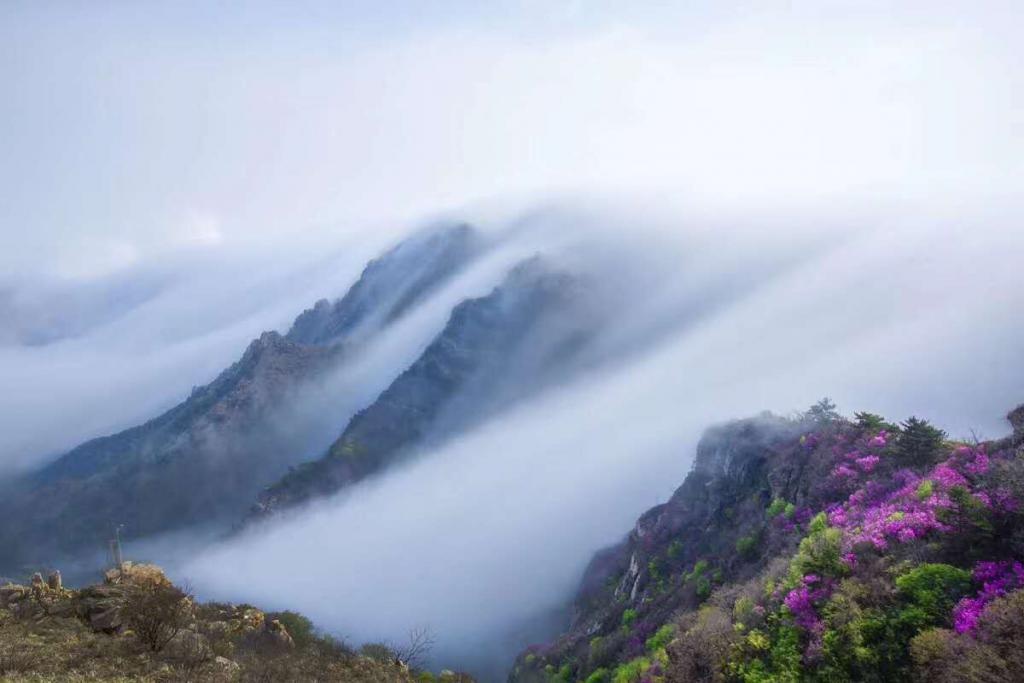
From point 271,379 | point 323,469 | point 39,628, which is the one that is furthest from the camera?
point 271,379

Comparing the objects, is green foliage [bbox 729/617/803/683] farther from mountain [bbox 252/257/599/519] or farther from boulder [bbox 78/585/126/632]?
mountain [bbox 252/257/599/519]

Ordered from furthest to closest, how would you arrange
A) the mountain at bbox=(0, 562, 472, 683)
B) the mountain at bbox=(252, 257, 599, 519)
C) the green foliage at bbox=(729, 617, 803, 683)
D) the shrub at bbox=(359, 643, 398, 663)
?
the mountain at bbox=(252, 257, 599, 519), the shrub at bbox=(359, 643, 398, 663), the mountain at bbox=(0, 562, 472, 683), the green foliage at bbox=(729, 617, 803, 683)

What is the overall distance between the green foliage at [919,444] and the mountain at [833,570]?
0.17 feet

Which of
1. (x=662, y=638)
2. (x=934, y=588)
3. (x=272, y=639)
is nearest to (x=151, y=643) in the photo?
(x=272, y=639)

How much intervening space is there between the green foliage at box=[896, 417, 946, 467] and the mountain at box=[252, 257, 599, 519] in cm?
11924

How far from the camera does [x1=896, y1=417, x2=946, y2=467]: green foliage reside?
23750 millimetres

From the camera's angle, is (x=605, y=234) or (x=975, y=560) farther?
(x=605, y=234)

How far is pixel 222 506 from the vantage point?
153 m

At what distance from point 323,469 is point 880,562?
130 metres

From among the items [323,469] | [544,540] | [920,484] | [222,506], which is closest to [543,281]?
[323,469]

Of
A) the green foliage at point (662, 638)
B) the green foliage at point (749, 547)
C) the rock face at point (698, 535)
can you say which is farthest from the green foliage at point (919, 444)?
the green foliage at point (662, 638)

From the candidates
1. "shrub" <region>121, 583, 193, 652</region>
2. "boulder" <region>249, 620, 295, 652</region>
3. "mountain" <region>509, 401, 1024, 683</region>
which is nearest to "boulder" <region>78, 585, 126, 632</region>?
"shrub" <region>121, 583, 193, 652</region>

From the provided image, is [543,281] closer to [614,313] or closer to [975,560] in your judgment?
[614,313]

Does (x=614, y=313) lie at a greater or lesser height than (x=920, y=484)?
greater
